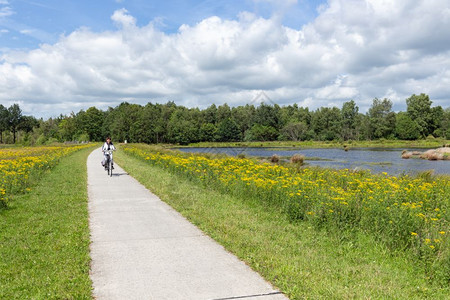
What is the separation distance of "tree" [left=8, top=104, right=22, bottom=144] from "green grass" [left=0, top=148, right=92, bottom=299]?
381ft

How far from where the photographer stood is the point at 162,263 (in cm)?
528

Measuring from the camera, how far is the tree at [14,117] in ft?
359

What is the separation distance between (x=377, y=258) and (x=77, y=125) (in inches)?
4244

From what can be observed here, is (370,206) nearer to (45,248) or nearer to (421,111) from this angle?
(45,248)

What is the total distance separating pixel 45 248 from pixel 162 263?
221 centimetres

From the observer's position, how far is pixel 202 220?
7867mm

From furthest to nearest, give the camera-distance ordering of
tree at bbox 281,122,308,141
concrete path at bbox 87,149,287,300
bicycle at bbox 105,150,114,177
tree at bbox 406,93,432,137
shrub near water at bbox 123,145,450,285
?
tree at bbox 406,93,432,137 < tree at bbox 281,122,308,141 < bicycle at bbox 105,150,114,177 < shrub near water at bbox 123,145,450,285 < concrete path at bbox 87,149,287,300

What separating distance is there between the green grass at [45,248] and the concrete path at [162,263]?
24cm

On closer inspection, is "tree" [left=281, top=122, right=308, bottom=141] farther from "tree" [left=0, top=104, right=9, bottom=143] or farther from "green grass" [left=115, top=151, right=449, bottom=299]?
"green grass" [left=115, top=151, right=449, bottom=299]

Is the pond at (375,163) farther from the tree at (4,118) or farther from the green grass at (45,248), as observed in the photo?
the tree at (4,118)

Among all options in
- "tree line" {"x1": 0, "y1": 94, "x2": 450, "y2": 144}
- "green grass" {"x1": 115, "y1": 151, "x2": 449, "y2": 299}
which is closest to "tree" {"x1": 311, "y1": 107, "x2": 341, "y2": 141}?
"tree line" {"x1": 0, "y1": 94, "x2": 450, "y2": 144}

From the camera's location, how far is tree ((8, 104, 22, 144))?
10951cm

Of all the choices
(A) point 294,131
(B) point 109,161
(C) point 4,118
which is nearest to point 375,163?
(B) point 109,161

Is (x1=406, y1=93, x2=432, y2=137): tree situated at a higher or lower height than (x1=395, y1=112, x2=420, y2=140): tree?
higher
